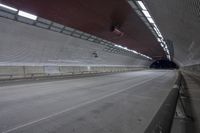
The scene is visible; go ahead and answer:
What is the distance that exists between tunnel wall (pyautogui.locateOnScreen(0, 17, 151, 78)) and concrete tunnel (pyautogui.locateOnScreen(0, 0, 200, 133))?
0.29 ft

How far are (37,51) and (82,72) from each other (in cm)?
1273

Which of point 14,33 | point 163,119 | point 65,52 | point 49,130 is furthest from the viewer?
point 65,52

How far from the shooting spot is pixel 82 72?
30.9 metres

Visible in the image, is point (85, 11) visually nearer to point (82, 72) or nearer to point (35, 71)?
point (35, 71)

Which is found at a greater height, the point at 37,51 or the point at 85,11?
the point at 85,11

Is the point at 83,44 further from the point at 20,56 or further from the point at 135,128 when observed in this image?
the point at 135,128

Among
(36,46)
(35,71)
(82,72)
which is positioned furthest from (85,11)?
(82,72)

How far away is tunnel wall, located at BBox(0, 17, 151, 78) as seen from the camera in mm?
15134

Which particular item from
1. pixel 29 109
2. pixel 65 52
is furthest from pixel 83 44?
pixel 29 109

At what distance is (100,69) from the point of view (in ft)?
127

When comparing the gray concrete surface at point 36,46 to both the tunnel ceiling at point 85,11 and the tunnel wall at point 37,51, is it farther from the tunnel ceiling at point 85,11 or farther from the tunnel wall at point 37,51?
the tunnel ceiling at point 85,11

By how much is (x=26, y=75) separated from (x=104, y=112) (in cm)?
1560

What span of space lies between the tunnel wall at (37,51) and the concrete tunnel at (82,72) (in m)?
0.09

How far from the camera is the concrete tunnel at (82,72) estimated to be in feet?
16.2
